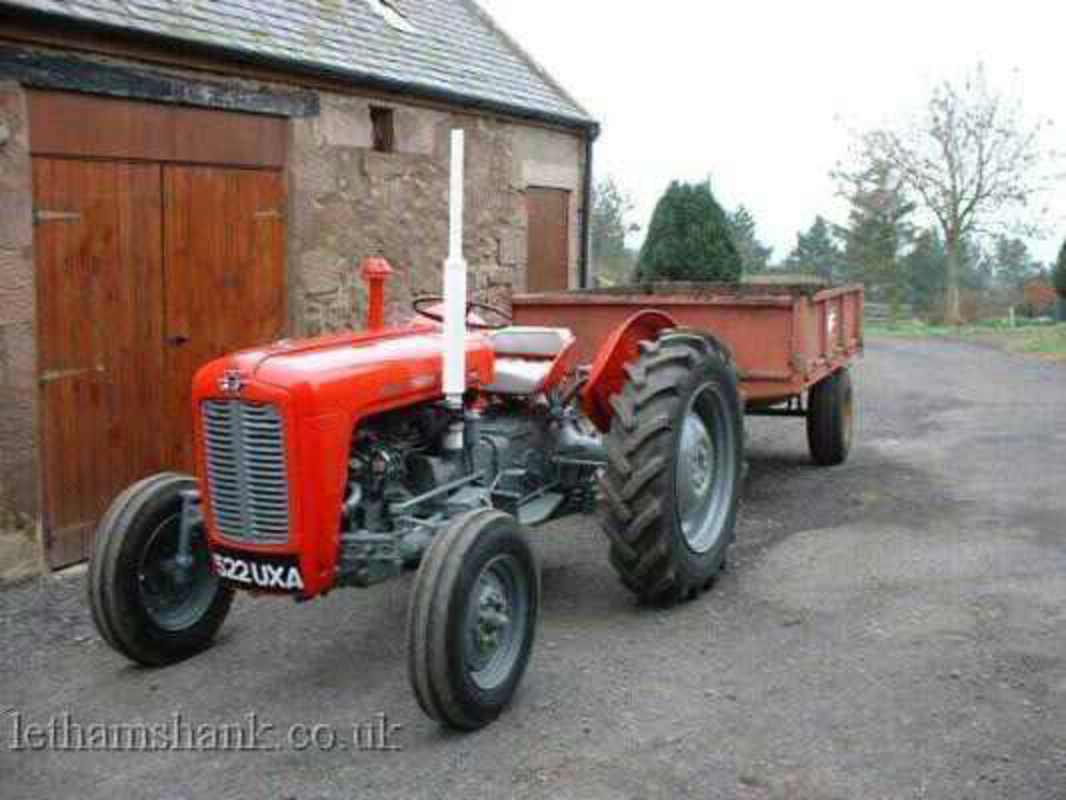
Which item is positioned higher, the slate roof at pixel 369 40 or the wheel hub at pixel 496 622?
the slate roof at pixel 369 40

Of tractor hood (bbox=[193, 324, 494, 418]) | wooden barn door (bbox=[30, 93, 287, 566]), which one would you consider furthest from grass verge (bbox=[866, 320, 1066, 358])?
tractor hood (bbox=[193, 324, 494, 418])

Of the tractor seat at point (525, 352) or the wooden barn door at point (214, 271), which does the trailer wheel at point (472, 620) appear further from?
the wooden barn door at point (214, 271)

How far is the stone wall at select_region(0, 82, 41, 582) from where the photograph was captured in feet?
19.1

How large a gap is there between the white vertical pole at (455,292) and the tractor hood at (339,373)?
261 millimetres

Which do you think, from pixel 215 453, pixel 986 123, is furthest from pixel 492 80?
pixel 986 123

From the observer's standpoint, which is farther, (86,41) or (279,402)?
(86,41)

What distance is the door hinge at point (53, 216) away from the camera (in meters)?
6.05

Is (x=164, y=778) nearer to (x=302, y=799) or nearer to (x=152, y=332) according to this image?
(x=302, y=799)

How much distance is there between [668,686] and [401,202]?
17.3 feet

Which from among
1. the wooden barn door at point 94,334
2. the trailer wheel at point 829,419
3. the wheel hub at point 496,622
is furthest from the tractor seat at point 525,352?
the trailer wheel at point 829,419

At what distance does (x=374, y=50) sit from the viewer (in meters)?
8.74

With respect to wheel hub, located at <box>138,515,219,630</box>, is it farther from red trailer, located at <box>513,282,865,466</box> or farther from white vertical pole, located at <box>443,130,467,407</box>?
red trailer, located at <box>513,282,865,466</box>

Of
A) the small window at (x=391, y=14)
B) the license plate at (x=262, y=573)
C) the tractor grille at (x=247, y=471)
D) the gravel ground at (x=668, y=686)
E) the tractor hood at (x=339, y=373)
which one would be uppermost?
the small window at (x=391, y=14)

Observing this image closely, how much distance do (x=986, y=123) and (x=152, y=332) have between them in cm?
2991
